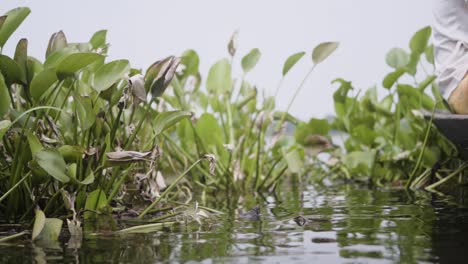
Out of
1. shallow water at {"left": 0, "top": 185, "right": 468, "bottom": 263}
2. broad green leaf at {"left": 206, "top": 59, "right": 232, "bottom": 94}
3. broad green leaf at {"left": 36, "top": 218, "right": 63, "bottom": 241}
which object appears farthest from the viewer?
broad green leaf at {"left": 206, "top": 59, "right": 232, "bottom": 94}

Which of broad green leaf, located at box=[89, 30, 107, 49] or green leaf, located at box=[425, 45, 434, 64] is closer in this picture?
broad green leaf, located at box=[89, 30, 107, 49]

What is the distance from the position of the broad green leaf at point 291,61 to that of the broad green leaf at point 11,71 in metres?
0.66

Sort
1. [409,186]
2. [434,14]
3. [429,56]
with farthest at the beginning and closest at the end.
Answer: [429,56] → [409,186] → [434,14]

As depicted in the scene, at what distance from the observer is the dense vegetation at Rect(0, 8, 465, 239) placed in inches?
35.4

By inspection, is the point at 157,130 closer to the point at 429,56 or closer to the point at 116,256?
the point at 116,256

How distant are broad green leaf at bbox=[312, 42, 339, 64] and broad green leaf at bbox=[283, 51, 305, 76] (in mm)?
35

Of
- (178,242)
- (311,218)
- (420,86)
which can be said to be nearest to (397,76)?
(420,86)

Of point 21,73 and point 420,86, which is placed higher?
point 420,86

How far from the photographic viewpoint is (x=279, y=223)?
1002mm

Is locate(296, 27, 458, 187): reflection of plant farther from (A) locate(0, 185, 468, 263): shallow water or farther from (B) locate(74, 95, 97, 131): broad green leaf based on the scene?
(B) locate(74, 95, 97, 131): broad green leaf

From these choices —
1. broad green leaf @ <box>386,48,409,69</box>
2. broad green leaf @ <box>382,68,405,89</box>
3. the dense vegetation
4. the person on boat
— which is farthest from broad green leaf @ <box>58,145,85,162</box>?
broad green leaf @ <box>386,48,409,69</box>

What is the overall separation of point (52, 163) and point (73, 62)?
5.3 inches

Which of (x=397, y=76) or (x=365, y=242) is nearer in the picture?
(x=365, y=242)

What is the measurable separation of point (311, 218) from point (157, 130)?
0.29m
